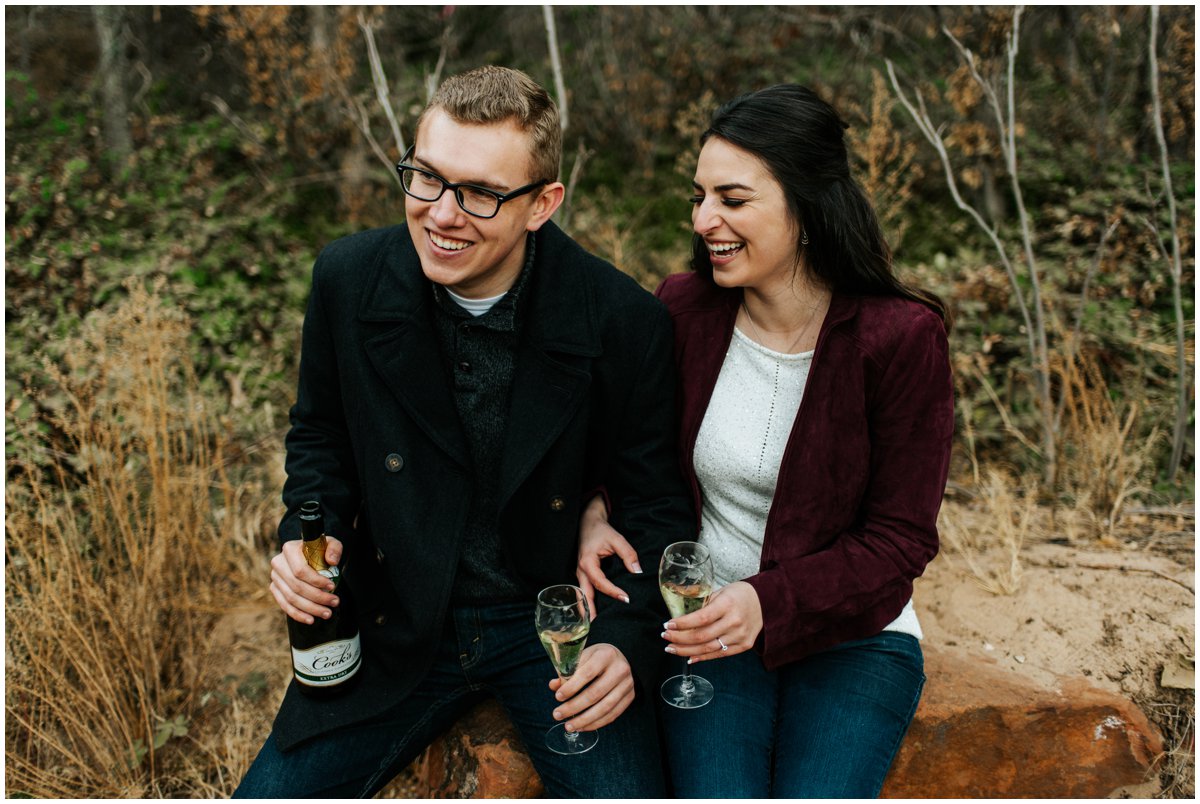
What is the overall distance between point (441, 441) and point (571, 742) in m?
0.85

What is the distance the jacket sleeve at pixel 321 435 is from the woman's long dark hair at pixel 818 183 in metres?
1.17

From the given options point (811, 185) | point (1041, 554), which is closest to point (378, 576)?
point (811, 185)

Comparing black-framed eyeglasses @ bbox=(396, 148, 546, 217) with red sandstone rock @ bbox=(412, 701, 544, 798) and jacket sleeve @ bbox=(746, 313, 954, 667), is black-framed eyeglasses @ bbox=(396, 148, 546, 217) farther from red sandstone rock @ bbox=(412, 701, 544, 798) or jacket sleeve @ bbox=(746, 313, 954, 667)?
red sandstone rock @ bbox=(412, 701, 544, 798)

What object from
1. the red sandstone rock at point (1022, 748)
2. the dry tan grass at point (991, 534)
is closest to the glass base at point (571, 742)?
the red sandstone rock at point (1022, 748)

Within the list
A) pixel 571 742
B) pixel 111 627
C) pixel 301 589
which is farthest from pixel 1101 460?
pixel 111 627

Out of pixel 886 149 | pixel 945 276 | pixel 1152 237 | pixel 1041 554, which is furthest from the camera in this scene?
pixel 886 149

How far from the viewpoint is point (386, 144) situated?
6656 mm

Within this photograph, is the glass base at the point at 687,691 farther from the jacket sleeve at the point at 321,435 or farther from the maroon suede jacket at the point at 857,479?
the jacket sleeve at the point at 321,435

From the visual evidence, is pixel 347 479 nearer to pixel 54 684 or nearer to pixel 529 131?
pixel 529 131

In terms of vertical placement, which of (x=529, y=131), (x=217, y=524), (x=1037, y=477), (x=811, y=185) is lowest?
(x=1037, y=477)

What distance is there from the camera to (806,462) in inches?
93.3

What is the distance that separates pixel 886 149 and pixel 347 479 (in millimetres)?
5022

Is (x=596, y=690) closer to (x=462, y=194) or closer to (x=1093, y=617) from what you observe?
(x=462, y=194)

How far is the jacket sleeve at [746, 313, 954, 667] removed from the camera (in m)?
2.29
